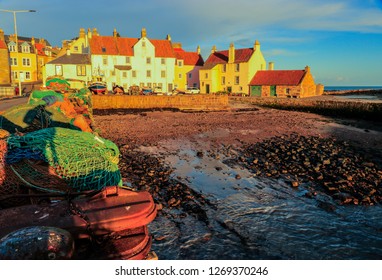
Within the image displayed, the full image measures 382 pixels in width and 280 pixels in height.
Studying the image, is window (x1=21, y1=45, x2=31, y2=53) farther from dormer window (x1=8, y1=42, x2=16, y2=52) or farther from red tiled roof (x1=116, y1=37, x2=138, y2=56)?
red tiled roof (x1=116, y1=37, x2=138, y2=56)

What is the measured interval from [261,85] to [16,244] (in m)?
51.9

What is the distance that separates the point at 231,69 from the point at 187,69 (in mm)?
11188

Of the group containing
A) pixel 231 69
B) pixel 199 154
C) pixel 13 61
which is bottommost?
pixel 199 154

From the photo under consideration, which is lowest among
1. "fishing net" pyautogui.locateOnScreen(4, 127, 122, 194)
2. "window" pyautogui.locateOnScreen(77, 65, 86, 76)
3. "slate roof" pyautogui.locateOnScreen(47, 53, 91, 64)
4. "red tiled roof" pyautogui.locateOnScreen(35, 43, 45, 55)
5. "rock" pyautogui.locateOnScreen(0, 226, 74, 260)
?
"rock" pyautogui.locateOnScreen(0, 226, 74, 260)

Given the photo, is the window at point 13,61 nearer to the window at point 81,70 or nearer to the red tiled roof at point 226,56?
the window at point 81,70

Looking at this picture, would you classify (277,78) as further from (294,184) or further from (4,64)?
(4,64)

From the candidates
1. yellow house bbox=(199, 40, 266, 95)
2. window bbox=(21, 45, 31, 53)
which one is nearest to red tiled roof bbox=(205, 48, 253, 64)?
yellow house bbox=(199, 40, 266, 95)

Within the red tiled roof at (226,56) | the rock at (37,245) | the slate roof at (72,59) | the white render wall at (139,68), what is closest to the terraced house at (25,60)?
the slate roof at (72,59)

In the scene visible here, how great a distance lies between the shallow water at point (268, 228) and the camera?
5902 millimetres

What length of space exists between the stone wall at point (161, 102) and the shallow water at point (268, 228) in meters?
24.7

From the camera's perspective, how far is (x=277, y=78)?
50438 millimetres

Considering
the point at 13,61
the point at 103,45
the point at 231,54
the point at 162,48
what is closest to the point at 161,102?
the point at 103,45

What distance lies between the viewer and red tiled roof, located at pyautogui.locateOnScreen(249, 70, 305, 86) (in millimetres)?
48478

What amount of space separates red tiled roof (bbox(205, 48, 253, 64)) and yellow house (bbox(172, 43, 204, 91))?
4.26m
